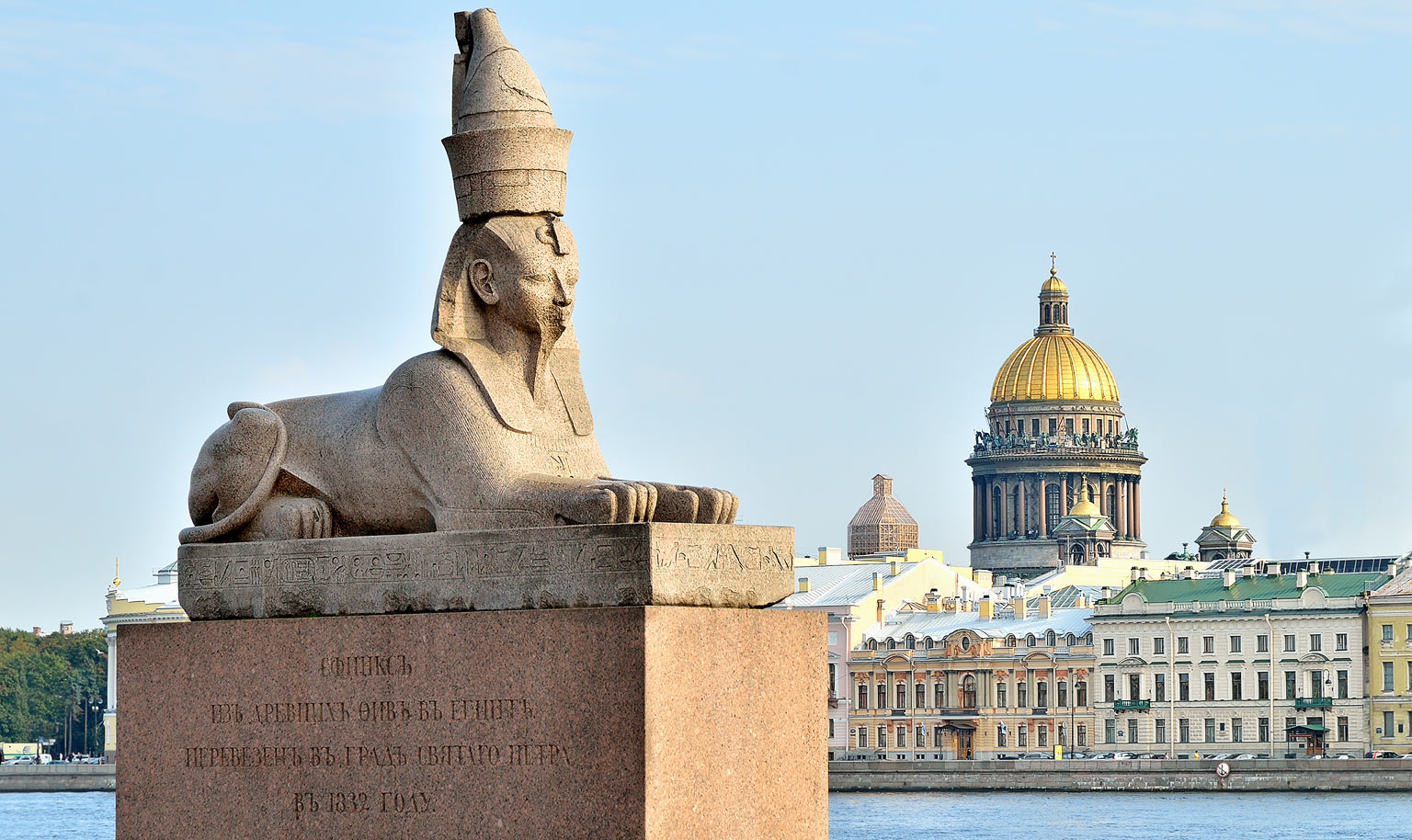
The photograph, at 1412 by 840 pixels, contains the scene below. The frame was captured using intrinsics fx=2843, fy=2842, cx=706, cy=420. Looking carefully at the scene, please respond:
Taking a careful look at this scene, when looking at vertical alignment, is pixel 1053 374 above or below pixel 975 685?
above

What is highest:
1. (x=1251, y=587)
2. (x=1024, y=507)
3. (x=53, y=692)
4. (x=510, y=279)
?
(x=1024, y=507)

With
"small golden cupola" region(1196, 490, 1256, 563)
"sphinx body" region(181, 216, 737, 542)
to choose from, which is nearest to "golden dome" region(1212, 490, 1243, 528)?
"small golden cupola" region(1196, 490, 1256, 563)

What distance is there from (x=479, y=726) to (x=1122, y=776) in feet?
185

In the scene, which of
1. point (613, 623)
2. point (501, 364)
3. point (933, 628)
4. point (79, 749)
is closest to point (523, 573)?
point (613, 623)

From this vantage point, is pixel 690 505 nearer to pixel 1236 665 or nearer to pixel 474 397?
pixel 474 397

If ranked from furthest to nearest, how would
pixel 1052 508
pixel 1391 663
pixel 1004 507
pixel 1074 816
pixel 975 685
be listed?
pixel 1004 507, pixel 1052 508, pixel 975 685, pixel 1391 663, pixel 1074 816

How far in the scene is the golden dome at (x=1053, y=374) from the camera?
11806 centimetres

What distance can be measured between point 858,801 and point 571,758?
53.4 meters

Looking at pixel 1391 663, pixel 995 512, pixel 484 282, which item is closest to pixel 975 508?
pixel 995 512

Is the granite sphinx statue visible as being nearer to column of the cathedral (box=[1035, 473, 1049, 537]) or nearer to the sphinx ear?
the sphinx ear

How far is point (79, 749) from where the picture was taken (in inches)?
3770

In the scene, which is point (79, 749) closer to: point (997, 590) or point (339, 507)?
point (997, 590)

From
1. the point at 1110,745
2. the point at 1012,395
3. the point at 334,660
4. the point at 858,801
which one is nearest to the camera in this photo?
the point at 334,660

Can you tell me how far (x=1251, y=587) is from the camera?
72375mm
